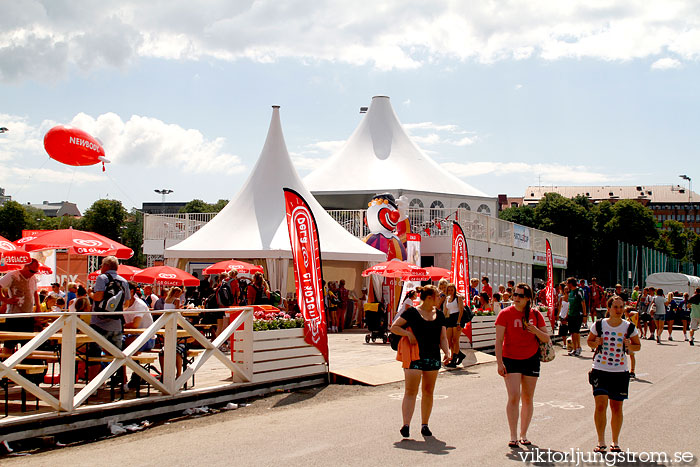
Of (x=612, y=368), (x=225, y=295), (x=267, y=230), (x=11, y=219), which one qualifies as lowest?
(x=612, y=368)

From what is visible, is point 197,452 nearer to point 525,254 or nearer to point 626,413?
point 626,413

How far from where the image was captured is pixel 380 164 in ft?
120

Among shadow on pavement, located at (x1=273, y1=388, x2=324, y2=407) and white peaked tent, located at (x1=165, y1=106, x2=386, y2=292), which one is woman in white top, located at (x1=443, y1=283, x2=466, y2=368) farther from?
white peaked tent, located at (x1=165, y1=106, x2=386, y2=292)

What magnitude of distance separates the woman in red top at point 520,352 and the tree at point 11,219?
60650 millimetres

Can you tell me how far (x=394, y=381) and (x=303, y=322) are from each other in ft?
6.04

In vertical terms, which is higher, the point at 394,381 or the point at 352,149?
the point at 352,149

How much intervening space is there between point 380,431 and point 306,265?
3.93 m

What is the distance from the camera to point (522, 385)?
7074 mm

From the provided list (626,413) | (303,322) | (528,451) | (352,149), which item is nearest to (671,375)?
(626,413)

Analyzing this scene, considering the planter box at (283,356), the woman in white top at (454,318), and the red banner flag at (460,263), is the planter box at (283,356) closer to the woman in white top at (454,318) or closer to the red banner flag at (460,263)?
the woman in white top at (454,318)

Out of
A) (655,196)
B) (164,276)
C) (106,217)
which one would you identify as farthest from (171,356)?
(655,196)

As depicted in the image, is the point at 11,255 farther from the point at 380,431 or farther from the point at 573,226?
the point at 573,226

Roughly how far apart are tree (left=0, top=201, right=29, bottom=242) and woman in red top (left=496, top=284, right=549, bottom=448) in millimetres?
60650

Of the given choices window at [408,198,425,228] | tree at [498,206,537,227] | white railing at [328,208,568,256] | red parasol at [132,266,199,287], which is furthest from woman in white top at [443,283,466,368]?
tree at [498,206,537,227]
